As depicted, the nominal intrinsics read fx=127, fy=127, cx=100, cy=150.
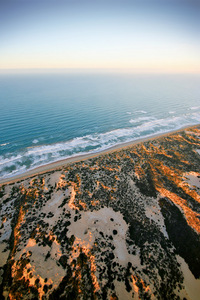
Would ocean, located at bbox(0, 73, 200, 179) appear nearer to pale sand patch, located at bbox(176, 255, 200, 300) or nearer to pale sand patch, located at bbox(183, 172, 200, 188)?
pale sand patch, located at bbox(183, 172, 200, 188)

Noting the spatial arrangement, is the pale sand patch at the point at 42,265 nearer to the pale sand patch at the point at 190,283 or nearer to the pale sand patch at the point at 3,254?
the pale sand patch at the point at 3,254

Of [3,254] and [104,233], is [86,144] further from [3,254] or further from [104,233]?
[3,254]

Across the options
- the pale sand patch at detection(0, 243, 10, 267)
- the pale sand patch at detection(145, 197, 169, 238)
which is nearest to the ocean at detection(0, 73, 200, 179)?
the pale sand patch at detection(0, 243, 10, 267)

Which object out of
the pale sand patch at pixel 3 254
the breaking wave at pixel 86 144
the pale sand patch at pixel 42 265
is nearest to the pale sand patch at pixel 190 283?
the pale sand patch at pixel 42 265

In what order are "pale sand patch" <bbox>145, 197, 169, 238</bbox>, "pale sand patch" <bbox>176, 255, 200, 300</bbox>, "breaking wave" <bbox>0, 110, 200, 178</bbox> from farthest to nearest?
"breaking wave" <bbox>0, 110, 200, 178</bbox> < "pale sand patch" <bbox>145, 197, 169, 238</bbox> < "pale sand patch" <bbox>176, 255, 200, 300</bbox>

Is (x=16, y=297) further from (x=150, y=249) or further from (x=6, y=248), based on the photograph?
(x=150, y=249)

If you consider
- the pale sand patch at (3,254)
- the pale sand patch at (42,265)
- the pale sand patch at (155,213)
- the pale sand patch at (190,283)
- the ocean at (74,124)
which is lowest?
the pale sand patch at (190,283)

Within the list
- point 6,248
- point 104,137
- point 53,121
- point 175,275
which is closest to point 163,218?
point 175,275

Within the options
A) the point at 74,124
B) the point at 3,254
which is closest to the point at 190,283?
the point at 3,254

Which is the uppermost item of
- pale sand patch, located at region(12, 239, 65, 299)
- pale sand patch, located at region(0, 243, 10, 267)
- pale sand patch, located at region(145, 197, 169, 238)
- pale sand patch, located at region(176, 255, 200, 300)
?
pale sand patch, located at region(12, 239, 65, 299)
